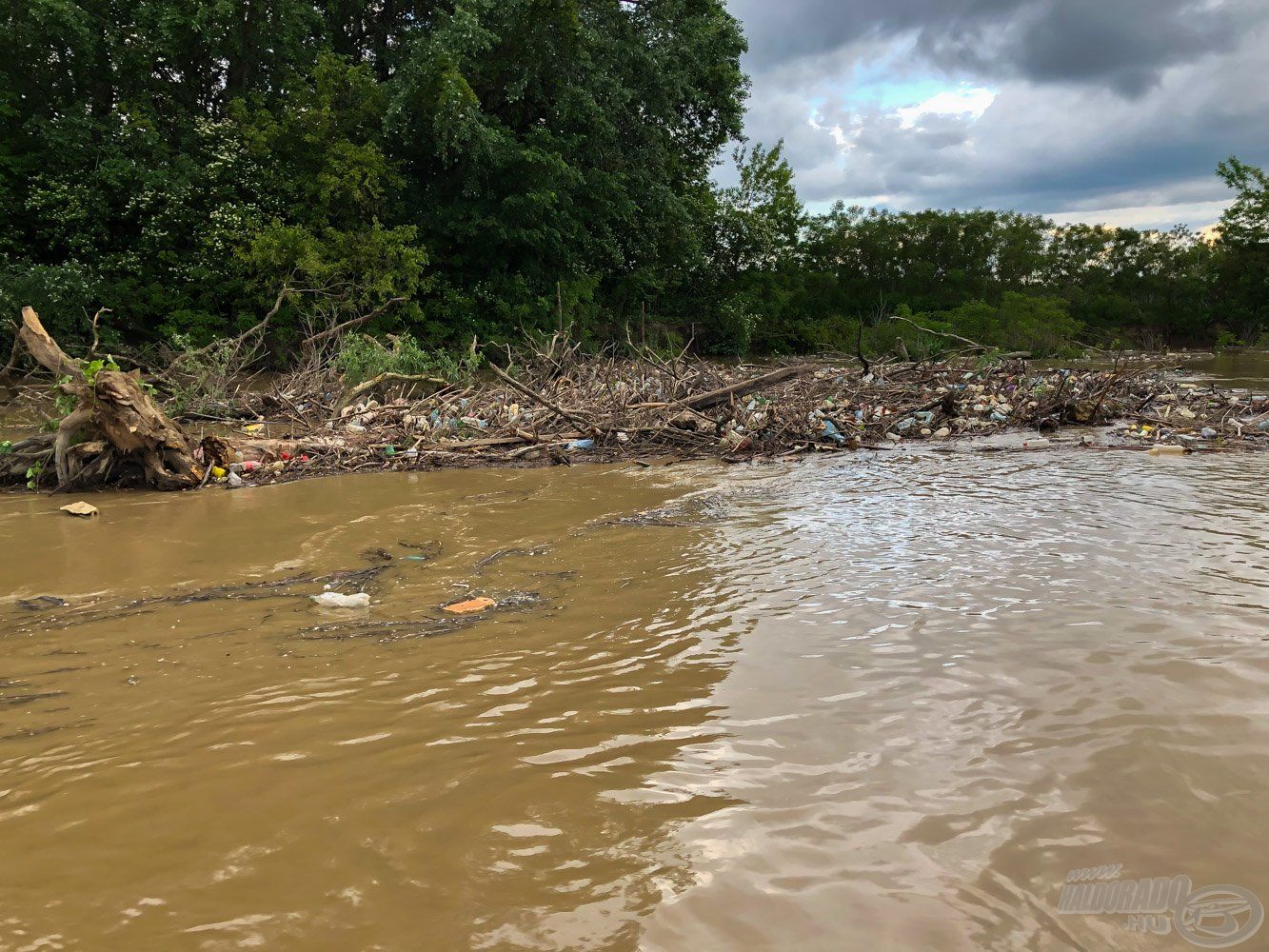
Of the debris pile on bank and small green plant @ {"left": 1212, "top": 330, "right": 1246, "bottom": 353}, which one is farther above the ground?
small green plant @ {"left": 1212, "top": 330, "right": 1246, "bottom": 353}

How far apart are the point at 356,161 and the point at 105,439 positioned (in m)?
10.7

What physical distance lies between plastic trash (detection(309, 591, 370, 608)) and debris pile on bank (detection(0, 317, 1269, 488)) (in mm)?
4063

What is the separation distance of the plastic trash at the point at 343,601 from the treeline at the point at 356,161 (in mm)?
9801

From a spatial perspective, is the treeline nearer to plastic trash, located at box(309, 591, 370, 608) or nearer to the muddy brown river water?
the muddy brown river water

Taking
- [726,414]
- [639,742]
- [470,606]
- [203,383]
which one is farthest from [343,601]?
[203,383]

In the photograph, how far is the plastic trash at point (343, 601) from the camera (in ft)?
11.9

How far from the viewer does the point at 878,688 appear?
103 inches

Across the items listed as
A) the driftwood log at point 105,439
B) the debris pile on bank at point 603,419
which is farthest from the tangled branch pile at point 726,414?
the driftwood log at point 105,439

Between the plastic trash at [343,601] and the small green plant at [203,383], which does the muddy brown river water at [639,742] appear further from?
the small green plant at [203,383]

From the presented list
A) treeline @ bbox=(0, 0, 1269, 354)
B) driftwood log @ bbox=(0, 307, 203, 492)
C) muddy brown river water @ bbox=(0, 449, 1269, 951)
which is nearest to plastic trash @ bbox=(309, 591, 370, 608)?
muddy brown river water @ bbox=(0, 449, 1269, 951)

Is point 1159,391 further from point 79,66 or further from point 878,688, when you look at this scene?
point 79,66

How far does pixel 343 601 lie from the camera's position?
365cm

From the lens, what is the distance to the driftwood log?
6.61 meters

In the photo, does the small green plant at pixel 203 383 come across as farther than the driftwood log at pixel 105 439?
Yes
